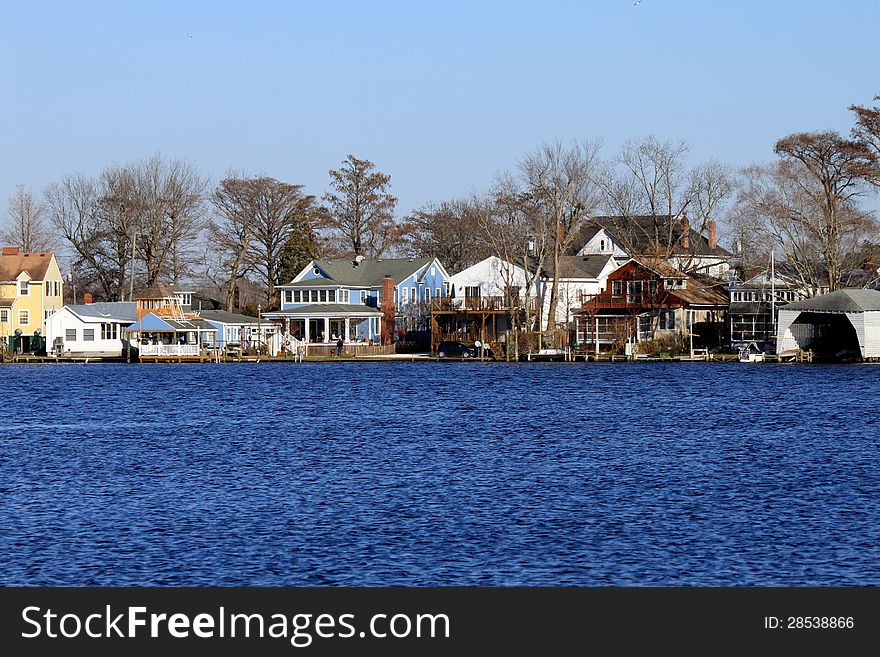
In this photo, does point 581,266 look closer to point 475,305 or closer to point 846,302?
point 475,305

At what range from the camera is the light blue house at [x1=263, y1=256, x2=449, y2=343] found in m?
100

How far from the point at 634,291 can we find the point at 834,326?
14.7m

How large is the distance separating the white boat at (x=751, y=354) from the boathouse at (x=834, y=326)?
1.33 meters

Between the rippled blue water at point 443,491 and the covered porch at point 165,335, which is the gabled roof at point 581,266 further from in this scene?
the rippled blue water at point 443,491

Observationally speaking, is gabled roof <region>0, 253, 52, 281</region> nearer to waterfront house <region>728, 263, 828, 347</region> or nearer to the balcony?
the balcony

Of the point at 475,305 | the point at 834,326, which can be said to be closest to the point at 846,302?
the point at 834,326

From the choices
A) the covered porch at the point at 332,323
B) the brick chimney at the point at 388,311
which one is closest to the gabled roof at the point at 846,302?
the brick chimney at the point at 388,311

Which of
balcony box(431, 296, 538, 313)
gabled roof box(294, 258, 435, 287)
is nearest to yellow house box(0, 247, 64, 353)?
gabled roof box(294, 258, 435, 287)

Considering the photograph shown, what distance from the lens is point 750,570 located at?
2041cm

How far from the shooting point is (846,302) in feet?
260

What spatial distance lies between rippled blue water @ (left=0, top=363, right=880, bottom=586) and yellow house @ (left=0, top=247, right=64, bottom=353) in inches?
1905
